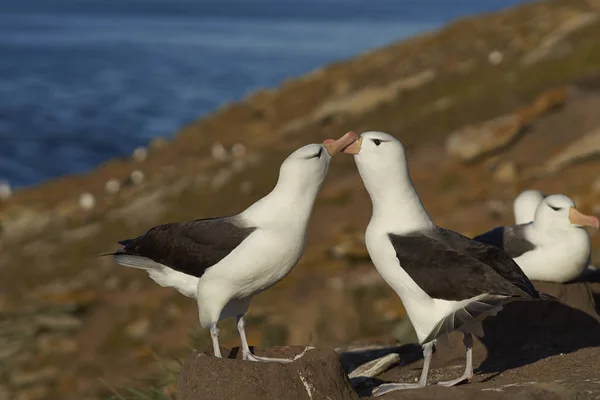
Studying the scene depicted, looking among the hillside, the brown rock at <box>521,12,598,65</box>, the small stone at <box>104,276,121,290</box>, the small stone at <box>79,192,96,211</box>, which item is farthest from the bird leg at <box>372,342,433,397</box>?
the small stone at <box>79,192,96,211</box>

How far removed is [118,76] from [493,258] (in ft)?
279

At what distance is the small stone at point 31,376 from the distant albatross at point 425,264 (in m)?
8.92

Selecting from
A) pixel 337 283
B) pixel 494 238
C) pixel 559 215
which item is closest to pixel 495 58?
pixel 337 283

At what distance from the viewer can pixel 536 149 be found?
797 inches

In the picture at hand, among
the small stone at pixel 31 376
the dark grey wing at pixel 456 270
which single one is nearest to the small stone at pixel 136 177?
the small stone at pixel 31 376

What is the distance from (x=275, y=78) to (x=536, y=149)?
65.7 m

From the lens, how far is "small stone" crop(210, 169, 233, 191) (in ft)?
78.5

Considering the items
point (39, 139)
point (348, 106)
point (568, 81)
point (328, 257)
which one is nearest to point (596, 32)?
point (568, 81)

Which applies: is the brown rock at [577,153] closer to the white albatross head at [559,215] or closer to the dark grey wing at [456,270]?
the white albatross head at [559,215]

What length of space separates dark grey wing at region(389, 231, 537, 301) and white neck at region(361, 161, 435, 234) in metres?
0.11

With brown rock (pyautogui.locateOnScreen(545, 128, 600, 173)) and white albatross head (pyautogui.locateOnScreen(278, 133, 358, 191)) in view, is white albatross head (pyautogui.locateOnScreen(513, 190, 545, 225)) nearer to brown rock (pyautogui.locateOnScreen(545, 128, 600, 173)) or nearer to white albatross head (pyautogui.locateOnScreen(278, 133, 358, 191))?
white albatross head (pyautogui.locateOnScreen(278, 133, 358, 191))

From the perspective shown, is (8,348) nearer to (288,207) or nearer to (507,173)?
(507,173)

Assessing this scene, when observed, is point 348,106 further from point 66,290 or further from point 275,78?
point 275,78

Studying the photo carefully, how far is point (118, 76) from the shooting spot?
90.9 meters
